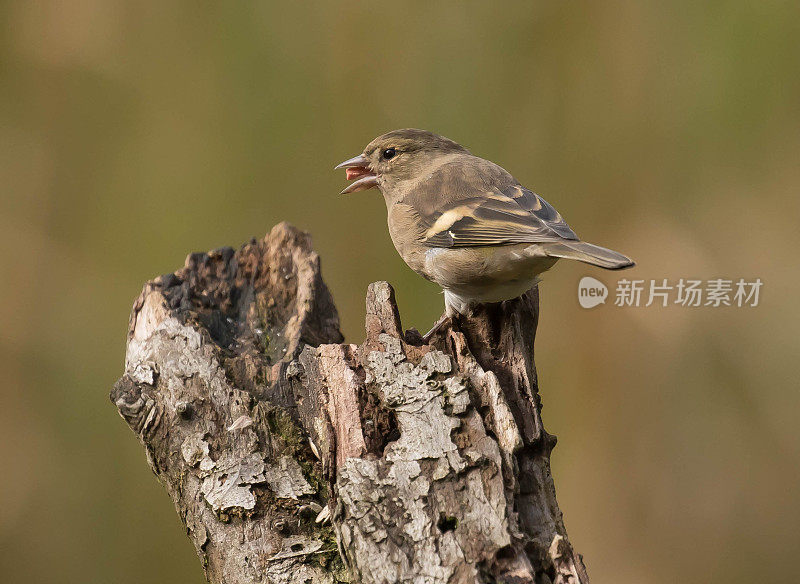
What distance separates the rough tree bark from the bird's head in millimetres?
1146

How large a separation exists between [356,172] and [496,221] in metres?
1.44

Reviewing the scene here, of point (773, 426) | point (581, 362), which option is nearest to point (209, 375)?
point (581, 362)

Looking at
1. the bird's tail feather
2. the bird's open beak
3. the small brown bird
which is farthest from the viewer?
the bird's open beak

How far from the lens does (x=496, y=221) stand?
3506 mm

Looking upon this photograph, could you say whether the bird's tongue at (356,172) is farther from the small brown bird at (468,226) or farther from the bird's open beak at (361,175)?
the small brown bird at (468,226)

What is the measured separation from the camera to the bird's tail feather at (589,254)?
2869mm

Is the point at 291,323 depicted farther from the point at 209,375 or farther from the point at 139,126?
the point at 139,126

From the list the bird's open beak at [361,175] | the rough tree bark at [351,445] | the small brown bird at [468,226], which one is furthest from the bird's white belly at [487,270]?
the bird's open beak at [361,175]

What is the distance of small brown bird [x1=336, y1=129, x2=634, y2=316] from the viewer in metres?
3.34

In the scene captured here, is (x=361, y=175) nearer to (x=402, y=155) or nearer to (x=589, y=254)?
(x=402, y=155)

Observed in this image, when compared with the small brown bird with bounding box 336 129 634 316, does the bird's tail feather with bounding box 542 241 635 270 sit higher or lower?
lower

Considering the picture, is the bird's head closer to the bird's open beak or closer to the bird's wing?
the bird's open beak

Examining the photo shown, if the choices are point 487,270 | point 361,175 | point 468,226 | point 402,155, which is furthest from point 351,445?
point 361,175

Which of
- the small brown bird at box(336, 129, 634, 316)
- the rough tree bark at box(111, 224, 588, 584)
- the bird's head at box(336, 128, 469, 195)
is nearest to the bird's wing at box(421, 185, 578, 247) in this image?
the small brown bird at box(336, 129, 634, 316)
